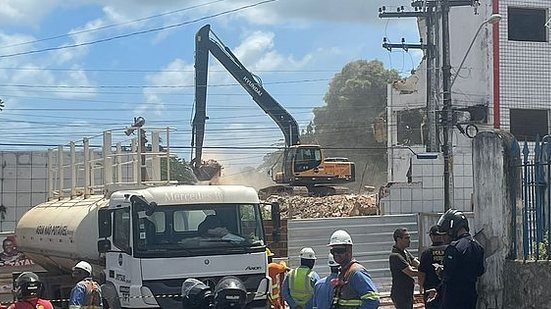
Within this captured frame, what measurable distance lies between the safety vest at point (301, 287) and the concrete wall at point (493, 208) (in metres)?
2.05

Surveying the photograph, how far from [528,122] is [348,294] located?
28.9 meters

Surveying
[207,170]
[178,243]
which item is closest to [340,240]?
[178,243]

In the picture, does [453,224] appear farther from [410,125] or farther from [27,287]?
[410,125]

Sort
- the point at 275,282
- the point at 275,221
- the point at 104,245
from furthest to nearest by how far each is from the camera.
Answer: the point at 275,221, the point at 275,282, the point at 104,245

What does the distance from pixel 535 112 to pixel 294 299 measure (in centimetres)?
2671

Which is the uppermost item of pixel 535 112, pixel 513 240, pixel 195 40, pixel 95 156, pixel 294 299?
pixel 195 40

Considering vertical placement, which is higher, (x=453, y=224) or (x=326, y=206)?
(x=453, y=224)

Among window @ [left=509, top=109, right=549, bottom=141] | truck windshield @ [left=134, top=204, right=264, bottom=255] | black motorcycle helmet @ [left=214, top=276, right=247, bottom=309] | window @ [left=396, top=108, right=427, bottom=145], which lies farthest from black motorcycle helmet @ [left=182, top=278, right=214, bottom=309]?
window @ [left=396, top=108, right=427, bottom=145]

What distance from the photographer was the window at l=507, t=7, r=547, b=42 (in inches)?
1302

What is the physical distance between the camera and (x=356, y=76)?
2928 inches

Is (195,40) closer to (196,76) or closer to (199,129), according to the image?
(196,76)

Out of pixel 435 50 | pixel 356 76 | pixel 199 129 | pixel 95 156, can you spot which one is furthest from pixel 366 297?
pixel 356 76

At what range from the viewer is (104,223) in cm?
1166

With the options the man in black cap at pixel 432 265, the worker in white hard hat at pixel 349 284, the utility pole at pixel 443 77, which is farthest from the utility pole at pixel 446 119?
the worker in white hard hat at pixel 349 284
